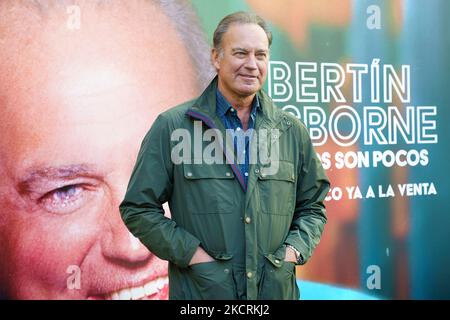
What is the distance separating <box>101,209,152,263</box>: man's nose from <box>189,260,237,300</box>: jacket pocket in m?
1.27

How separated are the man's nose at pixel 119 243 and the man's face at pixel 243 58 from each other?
4.47ft

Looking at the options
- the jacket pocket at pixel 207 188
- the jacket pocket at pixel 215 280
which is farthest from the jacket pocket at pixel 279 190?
the jacket pocket at pixel 215 280

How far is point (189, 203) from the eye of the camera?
221cm

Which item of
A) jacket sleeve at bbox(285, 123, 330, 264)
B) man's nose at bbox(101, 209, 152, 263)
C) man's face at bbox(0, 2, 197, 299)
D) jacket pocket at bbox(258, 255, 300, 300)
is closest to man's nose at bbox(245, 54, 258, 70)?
jacket sleeve at bbox(285, 123, 330, 264)

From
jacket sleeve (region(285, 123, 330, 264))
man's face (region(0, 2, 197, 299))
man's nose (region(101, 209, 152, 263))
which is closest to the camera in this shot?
jacket sleeve (region(285, 123, 330, 264))

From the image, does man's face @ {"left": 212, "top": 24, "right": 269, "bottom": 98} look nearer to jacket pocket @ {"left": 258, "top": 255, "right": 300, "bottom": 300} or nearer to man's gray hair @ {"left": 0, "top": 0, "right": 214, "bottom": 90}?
jacket pocket @ {"left": 258, "top": 255, "right": 300, "bottom": 300}

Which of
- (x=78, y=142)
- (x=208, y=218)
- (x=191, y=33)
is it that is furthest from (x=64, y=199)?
(x=208, y=218)

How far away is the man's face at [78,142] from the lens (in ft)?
10.4

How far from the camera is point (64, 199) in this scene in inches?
128

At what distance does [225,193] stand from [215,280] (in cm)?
30

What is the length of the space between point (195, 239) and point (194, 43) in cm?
164

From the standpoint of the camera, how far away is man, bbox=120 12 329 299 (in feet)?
7.14
